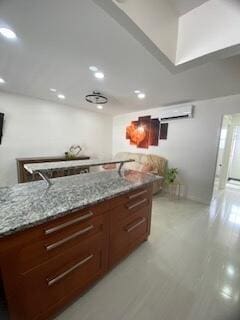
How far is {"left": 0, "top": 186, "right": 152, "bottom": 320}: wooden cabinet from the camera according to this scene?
0.89 m

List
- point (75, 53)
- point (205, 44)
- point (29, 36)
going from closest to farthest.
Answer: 1. point (205, 44)
2. point (29, 36)
3. point (75, 53)

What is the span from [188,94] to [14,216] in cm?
360

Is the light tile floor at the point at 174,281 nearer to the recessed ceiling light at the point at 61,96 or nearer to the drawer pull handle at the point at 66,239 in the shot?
the drawer pull handle at the point at 66,239

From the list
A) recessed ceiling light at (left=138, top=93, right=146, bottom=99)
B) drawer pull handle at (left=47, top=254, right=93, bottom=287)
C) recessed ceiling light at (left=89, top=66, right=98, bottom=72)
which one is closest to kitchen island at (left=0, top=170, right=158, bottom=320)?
drawer pull handle at (left=47, top=254, right=93, bottom=287)

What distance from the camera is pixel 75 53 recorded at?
1888 mm

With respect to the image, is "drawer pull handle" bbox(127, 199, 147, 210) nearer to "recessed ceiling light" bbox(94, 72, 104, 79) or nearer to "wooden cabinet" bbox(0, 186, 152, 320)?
"wooden cabinet" bbox(0, 186, 152, 320)

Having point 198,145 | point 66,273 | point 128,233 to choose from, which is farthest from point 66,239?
point 198,145

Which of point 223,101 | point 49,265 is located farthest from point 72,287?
point 223,101

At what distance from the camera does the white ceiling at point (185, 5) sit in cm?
130

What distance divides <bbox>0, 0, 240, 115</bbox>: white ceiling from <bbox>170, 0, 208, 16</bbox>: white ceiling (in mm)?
428

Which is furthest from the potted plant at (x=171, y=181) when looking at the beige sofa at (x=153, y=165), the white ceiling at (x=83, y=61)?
the white ceiling at (x=83, y=61)

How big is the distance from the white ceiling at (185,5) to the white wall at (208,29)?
0.11 ft

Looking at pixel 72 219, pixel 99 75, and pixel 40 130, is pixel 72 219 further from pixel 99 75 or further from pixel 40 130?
pixel 40 130

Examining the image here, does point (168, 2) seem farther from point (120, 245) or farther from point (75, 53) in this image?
point (120, 245)
